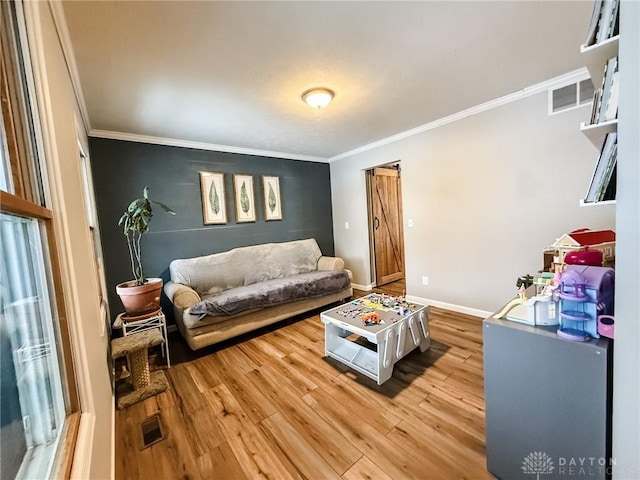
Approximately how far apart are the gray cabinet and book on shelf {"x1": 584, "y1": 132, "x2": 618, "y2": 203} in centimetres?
55

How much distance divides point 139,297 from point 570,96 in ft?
13.8

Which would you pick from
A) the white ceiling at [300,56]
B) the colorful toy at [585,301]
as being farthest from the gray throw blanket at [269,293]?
the colorful toy at [585,301]

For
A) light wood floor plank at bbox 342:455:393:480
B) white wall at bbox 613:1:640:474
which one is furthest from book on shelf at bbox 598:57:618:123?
light wood floor plank at bbox 342:455:393:480

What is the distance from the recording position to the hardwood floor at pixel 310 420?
1322mm

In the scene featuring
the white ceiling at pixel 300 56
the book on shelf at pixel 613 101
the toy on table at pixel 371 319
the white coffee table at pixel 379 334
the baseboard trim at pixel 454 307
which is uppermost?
the white ceiling at pixel 300 56

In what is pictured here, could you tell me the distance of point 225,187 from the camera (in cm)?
358

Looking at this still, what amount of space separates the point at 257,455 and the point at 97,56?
2562 millimetres

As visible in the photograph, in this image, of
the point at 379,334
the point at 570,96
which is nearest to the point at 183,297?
the point at 379,334

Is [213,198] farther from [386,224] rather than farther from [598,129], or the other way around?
[598,129]

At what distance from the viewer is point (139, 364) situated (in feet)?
6.45

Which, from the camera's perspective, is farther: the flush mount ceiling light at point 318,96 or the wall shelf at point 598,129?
the flush mount ceiling light at point 318,96

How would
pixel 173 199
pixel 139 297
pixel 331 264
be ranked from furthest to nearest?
pixel 331 264 < pixel 173 199 < pixel 139 297

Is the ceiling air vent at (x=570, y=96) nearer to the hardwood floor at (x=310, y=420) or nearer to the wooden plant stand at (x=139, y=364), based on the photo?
the hardwood floor at (x=310, y=420)

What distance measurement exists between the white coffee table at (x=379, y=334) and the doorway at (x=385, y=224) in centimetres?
207
